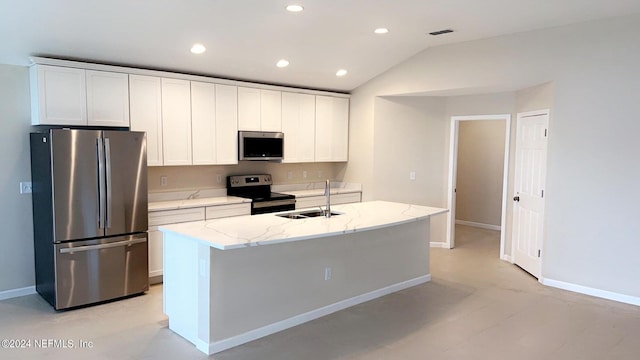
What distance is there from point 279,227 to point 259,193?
103 inches

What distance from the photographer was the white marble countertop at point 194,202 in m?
4.97

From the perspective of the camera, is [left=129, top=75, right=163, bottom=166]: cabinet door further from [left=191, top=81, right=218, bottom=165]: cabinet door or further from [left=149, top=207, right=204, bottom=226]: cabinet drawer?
[left=149, top=207, right=204, bottom=226]: cabinet drawer

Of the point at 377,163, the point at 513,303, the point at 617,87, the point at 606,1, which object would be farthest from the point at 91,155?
the point at 617,87

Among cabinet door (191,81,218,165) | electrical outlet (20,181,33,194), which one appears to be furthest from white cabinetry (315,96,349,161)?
electrical outlet (20,181,33,194)

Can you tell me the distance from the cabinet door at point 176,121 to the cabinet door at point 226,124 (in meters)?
0.40

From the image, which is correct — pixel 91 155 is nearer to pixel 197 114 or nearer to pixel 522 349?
pixel 197 114

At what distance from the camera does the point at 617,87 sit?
4566 millimetres

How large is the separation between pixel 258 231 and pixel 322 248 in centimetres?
81

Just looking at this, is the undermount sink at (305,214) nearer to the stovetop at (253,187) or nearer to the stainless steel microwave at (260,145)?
the stovetop at (253,187)

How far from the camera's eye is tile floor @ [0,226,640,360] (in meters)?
3.39

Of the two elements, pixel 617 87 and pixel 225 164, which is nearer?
pixel 617 87

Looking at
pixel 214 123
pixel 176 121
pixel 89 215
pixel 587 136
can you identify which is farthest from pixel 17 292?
pixel 587 136

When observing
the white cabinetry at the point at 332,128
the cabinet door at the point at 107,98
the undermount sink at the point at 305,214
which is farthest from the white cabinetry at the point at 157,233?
the white cabinetry at the point at 332,128

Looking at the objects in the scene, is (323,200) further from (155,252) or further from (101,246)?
(101,246)
